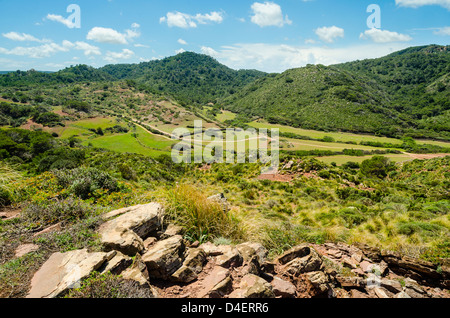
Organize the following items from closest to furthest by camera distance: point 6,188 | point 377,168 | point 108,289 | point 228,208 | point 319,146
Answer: point 108,289
point 6,188
point 228,208
point 377,168
point 319,146

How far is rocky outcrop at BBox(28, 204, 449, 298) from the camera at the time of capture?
290 cm

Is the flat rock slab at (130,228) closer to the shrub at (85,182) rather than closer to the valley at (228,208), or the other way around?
the valley at (228,208)

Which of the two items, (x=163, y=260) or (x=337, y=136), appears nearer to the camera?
(x=163, y=260)

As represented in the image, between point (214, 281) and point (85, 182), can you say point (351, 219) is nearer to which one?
point (214, 281)

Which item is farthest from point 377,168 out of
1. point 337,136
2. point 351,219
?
point 337,136

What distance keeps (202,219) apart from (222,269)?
4.56 ft

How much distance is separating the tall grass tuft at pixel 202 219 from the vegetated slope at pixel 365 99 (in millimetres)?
94263

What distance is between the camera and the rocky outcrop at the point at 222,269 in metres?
2.90

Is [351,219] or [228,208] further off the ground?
[228,208]

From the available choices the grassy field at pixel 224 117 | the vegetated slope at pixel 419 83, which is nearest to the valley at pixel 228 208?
the vegetated slope at pixel 419 83

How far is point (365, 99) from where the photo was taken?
103 meters

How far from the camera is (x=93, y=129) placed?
74.4 meters

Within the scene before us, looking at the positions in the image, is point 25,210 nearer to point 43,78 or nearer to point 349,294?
point 349,294

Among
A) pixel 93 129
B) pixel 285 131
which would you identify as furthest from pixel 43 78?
pixel 285 131
